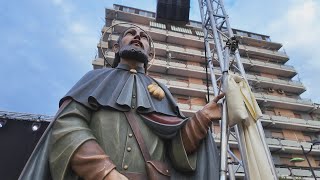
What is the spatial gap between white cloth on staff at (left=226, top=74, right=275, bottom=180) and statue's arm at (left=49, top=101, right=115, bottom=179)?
0.85 metres

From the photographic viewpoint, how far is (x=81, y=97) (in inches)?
67.9

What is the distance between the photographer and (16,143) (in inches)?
223

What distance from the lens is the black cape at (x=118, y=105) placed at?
1.54 metres

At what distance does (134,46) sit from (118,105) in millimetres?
669

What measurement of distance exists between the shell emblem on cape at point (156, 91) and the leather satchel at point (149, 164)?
36 cm

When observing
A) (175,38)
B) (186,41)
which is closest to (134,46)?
(175,38)

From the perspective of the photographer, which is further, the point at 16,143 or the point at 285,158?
the point at 285,158

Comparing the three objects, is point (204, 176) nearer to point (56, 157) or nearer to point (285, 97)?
point (56, 157)

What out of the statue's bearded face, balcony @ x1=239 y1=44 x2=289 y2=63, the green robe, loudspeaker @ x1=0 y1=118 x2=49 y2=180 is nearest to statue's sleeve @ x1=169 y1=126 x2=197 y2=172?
the green robe

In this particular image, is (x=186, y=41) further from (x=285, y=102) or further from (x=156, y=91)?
(x=156, y=91)

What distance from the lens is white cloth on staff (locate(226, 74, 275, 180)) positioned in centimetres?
160

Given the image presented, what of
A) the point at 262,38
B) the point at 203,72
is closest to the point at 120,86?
the point at 203,72

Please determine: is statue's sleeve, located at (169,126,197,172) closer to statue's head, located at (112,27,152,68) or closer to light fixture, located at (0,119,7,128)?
statue's head, located at (112,27,152,68)

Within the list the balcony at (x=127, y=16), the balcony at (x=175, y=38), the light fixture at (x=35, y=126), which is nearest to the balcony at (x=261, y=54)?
the balcony at (x=175, y=38)
